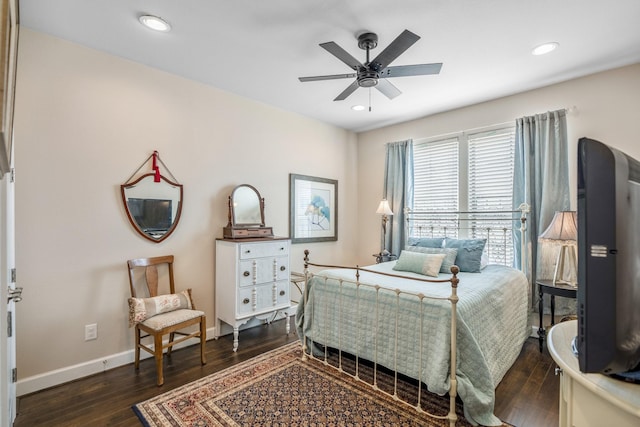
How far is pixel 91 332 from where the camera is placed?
262cm

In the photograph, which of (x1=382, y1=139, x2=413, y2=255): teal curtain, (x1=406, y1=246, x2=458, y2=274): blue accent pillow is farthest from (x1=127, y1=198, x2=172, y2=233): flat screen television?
(x1=382, y1=139, x2=413, y2=255): teal curtain

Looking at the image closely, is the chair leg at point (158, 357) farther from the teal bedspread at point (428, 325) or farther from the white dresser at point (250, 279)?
the teal bedspread at point (428, 325)

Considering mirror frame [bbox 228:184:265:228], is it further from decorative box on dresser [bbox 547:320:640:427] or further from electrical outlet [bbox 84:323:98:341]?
decorative box on dresser [bbox 547:320:640:427]

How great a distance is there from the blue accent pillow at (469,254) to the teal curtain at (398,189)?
105 centimetres

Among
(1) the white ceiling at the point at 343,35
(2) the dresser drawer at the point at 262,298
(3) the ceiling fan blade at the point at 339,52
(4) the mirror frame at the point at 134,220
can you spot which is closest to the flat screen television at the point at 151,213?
(4) the mirror frame at the point at 134,220

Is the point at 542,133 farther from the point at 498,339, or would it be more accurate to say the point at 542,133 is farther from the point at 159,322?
the point at 159,322

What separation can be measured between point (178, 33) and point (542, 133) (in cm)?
361

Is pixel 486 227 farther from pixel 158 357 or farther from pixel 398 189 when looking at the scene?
pixel 158 357

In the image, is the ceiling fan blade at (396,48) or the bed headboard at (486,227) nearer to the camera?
the ceiling fan blade at (396,48)

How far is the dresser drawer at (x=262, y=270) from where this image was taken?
10.4ft

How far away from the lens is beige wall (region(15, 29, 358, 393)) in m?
2.37

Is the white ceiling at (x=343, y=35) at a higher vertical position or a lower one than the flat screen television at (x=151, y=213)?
higher

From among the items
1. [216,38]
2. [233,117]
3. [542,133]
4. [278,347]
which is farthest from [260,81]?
[542,133]

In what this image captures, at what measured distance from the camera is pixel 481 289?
2480 millimetres
